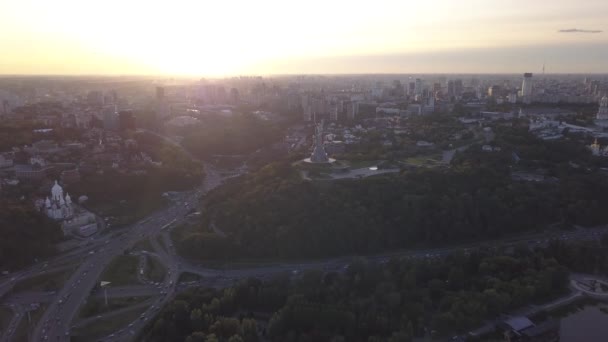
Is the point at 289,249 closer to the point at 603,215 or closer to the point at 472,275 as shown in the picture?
the point at 472,275

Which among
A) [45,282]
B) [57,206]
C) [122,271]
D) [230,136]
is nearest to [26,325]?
[45,282]

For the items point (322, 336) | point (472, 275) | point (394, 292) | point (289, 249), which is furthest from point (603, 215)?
point (322, 336)

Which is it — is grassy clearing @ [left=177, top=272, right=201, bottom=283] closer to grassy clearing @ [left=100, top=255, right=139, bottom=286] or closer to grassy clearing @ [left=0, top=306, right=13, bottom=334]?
grassy clearing @ [left=100, top=255, right=139, bottom=286]

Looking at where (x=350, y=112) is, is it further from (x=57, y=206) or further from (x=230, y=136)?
(x=57, y=206)

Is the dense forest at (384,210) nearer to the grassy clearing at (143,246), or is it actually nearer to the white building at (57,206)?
the grassy clearing at (143,246)

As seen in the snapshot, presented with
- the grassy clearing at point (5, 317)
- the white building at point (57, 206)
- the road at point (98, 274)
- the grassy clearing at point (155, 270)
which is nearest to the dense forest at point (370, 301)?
the road at point (98, 274)
